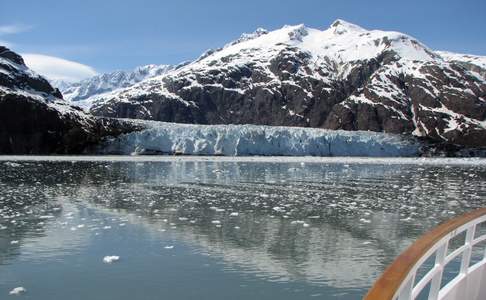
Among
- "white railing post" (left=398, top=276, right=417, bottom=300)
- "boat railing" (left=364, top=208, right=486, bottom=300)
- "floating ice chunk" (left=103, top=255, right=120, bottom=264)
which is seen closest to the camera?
"boat railing" (left=364, top=208, right=486, bottom=300)

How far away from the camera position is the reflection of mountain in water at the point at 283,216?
32.4 feet

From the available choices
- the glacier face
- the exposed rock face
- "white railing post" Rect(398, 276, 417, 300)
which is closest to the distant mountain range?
the exposed rock face

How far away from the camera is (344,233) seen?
41.8ft

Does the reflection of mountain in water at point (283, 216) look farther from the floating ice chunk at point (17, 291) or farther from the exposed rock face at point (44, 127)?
the exposed rock face at point (44, 127)

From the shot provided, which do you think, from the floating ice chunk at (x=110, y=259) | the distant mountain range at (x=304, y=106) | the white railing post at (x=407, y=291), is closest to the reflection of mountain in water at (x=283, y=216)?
the floating ice chunk at (x=110, y=259)

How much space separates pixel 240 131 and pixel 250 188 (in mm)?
41889

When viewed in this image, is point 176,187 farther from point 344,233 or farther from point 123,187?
point 344,233

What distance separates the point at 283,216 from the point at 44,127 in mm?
85309

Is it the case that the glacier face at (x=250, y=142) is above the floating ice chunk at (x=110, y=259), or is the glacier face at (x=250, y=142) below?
above

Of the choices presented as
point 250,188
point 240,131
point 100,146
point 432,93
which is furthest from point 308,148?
point 432,93

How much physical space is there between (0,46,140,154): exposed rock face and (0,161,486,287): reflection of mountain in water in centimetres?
6475

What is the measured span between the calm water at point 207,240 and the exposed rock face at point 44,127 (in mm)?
69793

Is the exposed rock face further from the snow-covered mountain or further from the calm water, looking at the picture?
the snow-covered mountain

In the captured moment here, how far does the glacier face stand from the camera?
65438mm
